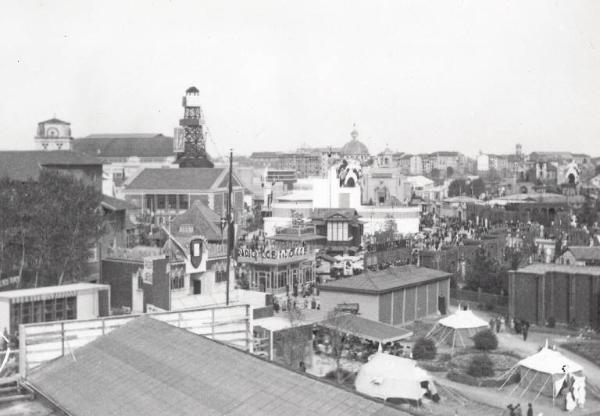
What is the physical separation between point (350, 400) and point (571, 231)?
5703 cm

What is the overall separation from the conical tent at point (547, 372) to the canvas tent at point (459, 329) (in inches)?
230

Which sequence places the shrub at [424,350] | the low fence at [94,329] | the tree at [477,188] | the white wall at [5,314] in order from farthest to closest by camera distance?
the tree at [477,188], the shrub at [424,350], the white wall at [5,314], the low fence at [94,329]

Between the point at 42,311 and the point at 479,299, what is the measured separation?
876 inches

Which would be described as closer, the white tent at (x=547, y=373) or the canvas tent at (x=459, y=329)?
the white tent at (x=547, y=373)

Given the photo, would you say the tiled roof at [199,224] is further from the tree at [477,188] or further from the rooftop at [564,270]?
the tree at [477,188]

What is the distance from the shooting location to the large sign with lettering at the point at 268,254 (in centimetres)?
4147

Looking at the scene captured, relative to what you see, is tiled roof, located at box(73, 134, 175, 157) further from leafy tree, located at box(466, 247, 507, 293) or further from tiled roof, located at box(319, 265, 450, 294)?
tiled roof, located at box(319, 265, 450, 294)

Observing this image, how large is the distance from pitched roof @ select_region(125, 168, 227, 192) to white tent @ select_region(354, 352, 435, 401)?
5292 centimetres

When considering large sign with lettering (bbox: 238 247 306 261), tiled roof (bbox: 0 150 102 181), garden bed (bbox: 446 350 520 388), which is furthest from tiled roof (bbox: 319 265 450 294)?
tiled roof (bbox: 0 150 102 181)

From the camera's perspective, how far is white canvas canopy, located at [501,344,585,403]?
23.3 meters

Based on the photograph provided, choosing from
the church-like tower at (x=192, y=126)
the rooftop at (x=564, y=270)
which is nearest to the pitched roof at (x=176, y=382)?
the rooftop at (x=564, y=270)

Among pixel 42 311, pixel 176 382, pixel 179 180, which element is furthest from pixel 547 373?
pixel 179 180

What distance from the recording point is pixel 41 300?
26.0 m

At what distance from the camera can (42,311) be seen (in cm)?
2608
